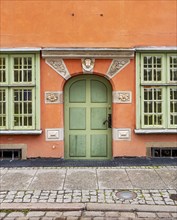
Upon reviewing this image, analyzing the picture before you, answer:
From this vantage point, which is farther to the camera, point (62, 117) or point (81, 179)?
point (62, 117)

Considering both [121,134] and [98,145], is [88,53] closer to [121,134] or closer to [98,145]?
[121,134]

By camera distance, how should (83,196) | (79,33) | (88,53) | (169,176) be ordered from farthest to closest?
(79,33)
(88,53)
(169,176)
(83,196)

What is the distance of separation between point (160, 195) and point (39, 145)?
13.4 ft

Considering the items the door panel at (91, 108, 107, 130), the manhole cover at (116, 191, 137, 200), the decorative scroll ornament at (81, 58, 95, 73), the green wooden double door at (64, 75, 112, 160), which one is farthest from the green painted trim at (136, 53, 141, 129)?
the manhole cover at (116, 191, 137, 200)

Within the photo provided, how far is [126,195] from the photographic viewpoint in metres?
5.76

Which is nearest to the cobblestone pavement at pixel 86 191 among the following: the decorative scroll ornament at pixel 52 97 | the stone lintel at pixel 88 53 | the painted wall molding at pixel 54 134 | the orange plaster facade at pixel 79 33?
the painted wall molding at pixel 54 134

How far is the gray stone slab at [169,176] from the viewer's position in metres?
6.35

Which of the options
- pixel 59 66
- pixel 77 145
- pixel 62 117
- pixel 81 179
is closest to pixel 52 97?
pixel 62 117

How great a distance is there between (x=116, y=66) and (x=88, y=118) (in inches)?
69.0

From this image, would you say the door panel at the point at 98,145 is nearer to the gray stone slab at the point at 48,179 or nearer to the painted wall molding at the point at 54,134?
the painted wall molding at the point at 54,134

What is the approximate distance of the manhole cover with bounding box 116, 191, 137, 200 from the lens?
5.65 meters

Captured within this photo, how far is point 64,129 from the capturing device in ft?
28.7

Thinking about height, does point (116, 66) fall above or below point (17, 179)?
above

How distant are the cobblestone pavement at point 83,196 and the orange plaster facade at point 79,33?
2.71 meters
